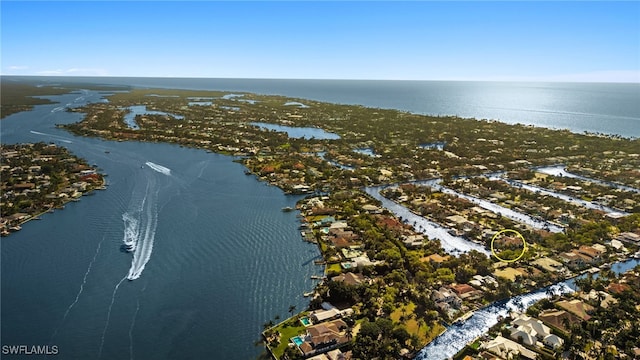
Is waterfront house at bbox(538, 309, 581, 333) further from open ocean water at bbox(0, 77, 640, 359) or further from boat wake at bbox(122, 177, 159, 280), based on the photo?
boat wake at bbox(122, 177, 159, 280)

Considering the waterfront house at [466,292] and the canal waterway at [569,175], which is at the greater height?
the canal waterway at [569,175]

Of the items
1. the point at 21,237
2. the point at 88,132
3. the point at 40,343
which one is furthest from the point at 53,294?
the point at 88,132

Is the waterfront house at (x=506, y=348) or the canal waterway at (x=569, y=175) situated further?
the canal waterway at (x=569, y=175)

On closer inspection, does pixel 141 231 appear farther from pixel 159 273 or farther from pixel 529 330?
pixel 529 330

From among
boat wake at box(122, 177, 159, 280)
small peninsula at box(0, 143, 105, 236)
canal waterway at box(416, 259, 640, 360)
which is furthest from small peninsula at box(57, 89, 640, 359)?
small peninsula at box(0, 143, 105, 236)

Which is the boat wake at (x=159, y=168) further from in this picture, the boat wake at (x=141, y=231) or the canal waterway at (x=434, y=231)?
the canal waterway at (x=434, y=231)

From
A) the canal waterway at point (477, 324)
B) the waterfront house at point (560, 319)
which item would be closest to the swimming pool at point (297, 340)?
the canal waterway at point (477, 324)

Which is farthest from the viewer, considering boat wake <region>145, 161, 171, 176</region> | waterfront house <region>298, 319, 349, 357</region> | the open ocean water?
boat wake <region>145, 161, 171, 176</region>
